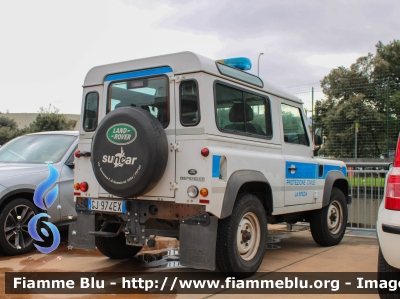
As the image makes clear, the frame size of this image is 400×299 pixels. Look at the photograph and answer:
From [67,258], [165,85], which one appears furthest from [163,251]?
[165,85]

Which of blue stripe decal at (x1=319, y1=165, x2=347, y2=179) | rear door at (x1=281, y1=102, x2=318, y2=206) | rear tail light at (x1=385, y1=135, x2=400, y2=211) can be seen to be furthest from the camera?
blue stripe decal at (x1=319, y1=165, x2=347, y2=179)

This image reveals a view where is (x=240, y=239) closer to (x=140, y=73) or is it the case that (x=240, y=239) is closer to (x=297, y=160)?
(x=297, y=160)

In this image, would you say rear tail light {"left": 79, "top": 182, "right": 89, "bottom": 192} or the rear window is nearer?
the rear window

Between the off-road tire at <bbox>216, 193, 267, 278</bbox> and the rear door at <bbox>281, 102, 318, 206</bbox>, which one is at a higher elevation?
the rear door at <bbox>281, 102, 318, 206</bbox>

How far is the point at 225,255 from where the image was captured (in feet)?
15.2

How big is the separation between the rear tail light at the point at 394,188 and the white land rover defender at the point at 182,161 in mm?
1633

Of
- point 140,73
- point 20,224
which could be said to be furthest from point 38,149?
point 140,73

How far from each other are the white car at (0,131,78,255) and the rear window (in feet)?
6.02

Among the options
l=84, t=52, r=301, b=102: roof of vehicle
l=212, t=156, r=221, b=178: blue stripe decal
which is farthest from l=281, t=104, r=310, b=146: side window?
l=212, t=156, r=221, b=178: blue stripe decal

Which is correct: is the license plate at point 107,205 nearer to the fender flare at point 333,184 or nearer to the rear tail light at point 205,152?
the rear tail light at point 205,152

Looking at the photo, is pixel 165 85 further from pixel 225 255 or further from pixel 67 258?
pixel 67 258

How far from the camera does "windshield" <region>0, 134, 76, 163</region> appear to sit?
682cm

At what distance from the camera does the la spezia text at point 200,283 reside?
4668mm

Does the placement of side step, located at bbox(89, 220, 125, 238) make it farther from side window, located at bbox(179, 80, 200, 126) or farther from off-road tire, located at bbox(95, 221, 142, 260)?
side window, located at bbox(179, 80, 200, 126)
